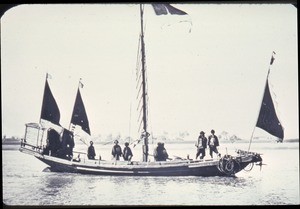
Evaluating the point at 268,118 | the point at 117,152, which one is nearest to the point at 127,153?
the point at 117,152

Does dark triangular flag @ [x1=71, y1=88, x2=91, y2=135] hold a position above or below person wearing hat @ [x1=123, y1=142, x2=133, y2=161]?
above

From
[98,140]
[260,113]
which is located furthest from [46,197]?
[260,113]

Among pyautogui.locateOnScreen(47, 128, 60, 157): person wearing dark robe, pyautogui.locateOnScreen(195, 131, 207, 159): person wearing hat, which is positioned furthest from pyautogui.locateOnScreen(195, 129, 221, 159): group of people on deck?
pyautogui.locateOnScreen(47, 128, 60, 157): person wearing dark robe

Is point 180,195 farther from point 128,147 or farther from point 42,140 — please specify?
point 42,140

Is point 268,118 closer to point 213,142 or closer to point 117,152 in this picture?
point 213,142

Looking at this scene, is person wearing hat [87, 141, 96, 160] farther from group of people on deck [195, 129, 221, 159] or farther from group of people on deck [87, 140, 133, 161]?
group of people on deck [195, 129, 221, 159]

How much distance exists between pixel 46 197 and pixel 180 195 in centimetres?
69

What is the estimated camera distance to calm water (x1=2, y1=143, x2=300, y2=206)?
1.76 meters

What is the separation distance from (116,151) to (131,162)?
0.34 feet

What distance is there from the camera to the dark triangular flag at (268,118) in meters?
1.80

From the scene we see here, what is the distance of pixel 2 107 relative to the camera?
1789 mm

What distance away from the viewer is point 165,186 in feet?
5.91

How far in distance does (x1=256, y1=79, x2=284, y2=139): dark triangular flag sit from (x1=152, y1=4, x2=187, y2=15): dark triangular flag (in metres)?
0.60

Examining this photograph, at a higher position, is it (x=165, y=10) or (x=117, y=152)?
(x=165, y=10)
